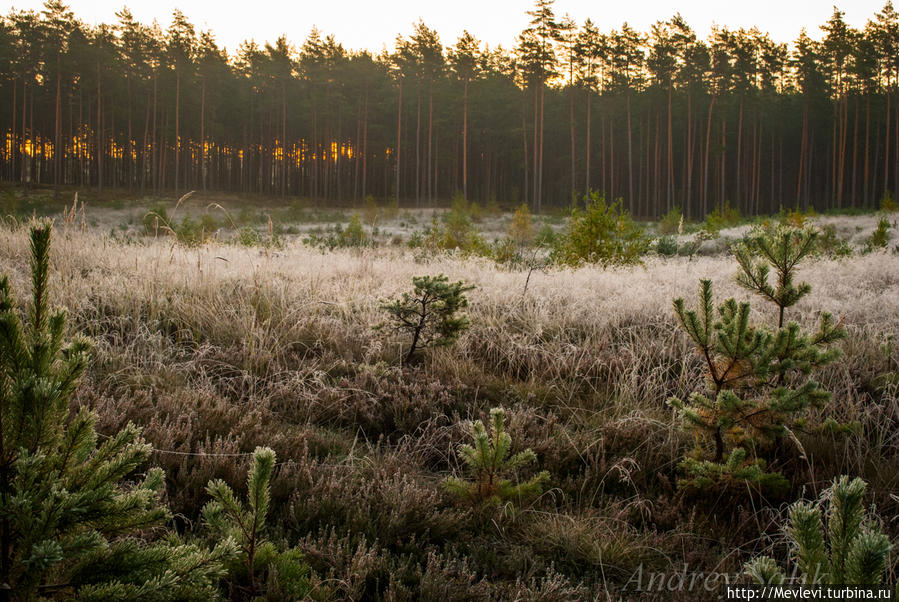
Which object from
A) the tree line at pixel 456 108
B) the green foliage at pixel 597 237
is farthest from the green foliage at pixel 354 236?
the tree line at pixel 456 108

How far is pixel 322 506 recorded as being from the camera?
193 centimetres

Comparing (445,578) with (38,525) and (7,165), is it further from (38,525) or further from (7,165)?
(7,165)

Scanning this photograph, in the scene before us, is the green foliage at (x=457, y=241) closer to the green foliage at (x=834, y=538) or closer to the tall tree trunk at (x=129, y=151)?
the green foliage at (x=834, y=538)

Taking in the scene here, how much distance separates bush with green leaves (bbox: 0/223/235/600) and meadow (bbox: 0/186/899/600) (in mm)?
744

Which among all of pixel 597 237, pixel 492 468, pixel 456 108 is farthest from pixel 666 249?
pixel 456 108

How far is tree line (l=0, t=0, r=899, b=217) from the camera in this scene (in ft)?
111

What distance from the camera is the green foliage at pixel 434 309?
3.34 metres

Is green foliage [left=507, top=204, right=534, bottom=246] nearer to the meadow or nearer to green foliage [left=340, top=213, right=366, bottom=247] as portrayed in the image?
green foliage [left=340, top=213, right=366, bottom=247]

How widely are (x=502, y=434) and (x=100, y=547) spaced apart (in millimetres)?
1402

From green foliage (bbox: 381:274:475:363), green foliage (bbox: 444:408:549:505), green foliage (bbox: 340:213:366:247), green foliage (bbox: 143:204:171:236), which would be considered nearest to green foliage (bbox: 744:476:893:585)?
green foliage (bbox: 444:408:549:505)

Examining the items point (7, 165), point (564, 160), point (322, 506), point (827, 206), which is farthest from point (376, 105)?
point (322, 506)

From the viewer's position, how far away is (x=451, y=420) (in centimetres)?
292

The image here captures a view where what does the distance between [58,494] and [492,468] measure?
1516 millimetres

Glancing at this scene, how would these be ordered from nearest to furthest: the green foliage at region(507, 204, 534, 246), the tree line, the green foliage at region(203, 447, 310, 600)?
the green foliage at region(203, 447, 310, 600) → the green foliage at region(507, 204, 534, 246) → the tree line
